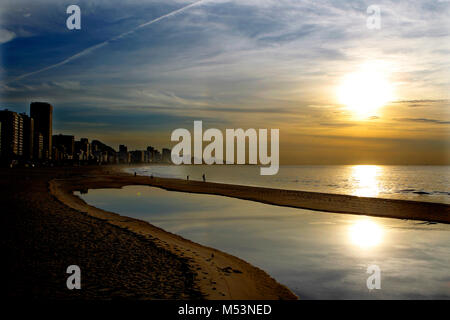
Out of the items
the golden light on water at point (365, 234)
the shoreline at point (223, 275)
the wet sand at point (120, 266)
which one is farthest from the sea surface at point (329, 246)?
the wet sand at point (120, 266)

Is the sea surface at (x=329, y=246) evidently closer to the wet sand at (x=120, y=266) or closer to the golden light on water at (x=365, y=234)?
the golden light on water at (x=365, y=234)

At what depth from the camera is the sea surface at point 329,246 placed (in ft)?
40.9

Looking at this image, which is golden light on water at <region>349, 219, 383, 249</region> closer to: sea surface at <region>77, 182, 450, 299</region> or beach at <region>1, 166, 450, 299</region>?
sea surface at <region>77, 182, 450, 299</region>

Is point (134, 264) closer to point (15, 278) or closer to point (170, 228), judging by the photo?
point (15, 278)

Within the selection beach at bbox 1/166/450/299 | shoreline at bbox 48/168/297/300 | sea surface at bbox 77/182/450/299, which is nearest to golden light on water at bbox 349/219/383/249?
sea surface at bbox 77/182/450/299

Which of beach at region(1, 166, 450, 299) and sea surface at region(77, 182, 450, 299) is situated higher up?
beach at region(1, 166, 450, 299)

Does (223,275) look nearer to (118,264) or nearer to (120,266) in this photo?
(120,266)

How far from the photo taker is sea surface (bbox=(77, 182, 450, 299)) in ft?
40.9

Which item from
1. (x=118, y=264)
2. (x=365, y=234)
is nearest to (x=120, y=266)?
(x=118, y=264)

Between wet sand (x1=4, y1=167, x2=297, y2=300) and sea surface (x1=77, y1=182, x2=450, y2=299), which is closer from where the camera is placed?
wet sand (x1=4, y1=167, x2=297, y2=300)

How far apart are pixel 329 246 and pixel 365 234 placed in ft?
16.5

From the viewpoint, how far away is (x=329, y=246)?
18.7 metres
